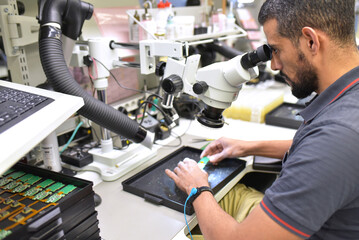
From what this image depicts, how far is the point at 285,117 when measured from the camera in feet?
5.85

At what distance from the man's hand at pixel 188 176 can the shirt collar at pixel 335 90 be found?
402mm

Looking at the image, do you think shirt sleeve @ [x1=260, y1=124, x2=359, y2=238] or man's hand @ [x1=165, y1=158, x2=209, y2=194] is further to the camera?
man's hand @ [x1=165, y1=158, x2=209, y2=194]

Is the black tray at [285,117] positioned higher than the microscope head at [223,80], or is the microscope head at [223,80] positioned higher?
the microscope head at [223,80]

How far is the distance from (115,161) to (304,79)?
2.64 ft

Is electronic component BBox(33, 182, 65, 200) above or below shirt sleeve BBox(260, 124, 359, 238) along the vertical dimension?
below

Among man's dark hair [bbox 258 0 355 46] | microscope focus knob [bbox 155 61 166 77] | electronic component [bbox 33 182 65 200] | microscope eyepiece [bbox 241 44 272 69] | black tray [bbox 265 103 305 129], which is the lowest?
black tray [bbox 265 103 305 129]

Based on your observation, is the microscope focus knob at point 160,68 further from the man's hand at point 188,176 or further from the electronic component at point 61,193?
the electronic component at point 61,193

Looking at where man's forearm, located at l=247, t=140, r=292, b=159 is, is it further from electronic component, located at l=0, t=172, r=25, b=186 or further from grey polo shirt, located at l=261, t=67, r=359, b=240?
electronic component, located at l=0, t=172, r=25, b=186

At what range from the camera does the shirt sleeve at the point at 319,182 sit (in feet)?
2.18

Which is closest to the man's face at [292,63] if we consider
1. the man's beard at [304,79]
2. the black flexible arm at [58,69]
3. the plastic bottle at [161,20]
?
the man's beard at [304,79]

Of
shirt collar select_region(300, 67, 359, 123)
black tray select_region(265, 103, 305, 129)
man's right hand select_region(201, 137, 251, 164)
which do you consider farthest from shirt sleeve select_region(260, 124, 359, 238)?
black tray select_region(265, 103, 305, 129)

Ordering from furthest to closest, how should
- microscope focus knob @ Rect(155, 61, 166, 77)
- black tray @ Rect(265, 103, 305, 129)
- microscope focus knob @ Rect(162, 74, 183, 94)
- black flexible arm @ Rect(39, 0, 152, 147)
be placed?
1. black tray @ Rect(265, 103, 305, 129)
2. microscope focus knob @ Rect(155, 61, 166, 77)
3. microscope focus knob @ Rect(162, 74, 183, 94)
4. black flexible arm @ Rect(39, 0, 152, 147)

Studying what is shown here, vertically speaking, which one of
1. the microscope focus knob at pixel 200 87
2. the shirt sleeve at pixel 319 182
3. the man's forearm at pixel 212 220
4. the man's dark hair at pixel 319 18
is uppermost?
the man's dark hair at pixel 319 18

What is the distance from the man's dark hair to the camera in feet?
2.56
